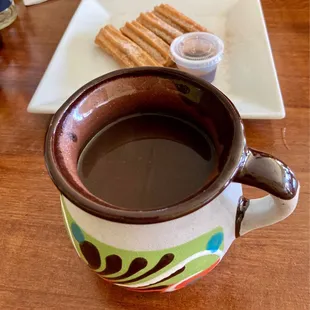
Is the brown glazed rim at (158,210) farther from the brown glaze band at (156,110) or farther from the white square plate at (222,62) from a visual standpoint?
the white square plate at (222,62)

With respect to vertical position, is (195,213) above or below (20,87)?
above

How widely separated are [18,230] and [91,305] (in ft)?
0.43

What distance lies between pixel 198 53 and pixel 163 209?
0.49m

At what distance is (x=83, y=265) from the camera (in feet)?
1.59

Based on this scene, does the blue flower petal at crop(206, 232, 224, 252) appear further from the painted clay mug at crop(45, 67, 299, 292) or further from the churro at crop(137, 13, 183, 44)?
the churro at crop(137, 13, 183, 44)

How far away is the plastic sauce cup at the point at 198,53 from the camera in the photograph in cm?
75

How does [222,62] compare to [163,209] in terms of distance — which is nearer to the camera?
[163,209]

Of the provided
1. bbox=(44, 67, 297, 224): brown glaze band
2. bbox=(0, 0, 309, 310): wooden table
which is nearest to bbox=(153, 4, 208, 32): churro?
bbox=(0, 0, 309, 310): wooden table

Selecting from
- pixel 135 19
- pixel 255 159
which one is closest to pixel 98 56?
pixel 135 19

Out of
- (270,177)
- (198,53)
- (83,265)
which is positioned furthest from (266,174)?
(198,53)

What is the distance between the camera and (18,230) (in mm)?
529

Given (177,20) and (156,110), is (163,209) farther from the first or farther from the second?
(177,20)

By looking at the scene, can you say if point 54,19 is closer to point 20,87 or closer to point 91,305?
point 20,87

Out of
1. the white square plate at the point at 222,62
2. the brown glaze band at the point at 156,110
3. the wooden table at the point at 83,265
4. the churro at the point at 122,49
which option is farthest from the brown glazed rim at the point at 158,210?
the churro at the point at 122,49
